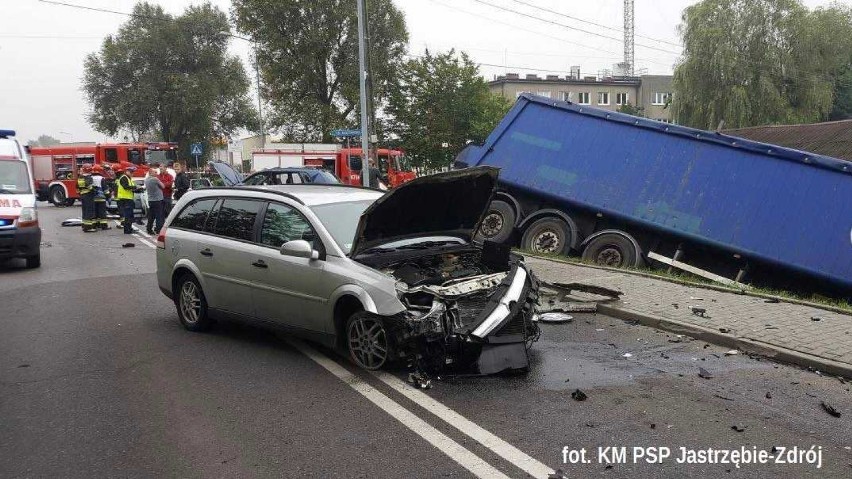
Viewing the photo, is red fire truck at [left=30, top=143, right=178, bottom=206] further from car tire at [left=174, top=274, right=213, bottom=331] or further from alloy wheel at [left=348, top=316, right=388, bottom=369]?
alloy wheel at [left=348, top=316, right=388, bottom=369]

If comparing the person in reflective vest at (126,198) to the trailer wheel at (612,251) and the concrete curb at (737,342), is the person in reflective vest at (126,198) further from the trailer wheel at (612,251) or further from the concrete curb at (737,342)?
the concrete curb at (737,342)

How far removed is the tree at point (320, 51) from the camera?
3859cm

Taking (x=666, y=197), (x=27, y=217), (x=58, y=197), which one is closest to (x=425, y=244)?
(x=666, y=197)

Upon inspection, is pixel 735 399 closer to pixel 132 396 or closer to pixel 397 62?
pixel 132 396

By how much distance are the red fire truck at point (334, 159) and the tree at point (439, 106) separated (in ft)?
28.8

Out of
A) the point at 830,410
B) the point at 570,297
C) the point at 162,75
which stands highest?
the point at 162,75

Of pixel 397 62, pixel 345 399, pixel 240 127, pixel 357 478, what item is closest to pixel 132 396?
pixel 345 399

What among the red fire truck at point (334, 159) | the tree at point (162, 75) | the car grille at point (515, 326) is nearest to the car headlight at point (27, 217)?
the car grille at point (515, 326)

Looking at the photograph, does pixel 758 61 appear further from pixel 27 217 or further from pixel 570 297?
pixel 27 217

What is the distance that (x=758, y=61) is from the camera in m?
35.5

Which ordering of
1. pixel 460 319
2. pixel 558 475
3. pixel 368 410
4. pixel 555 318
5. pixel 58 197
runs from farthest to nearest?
1. pixel 58 197
2. pixel 555 318
3. pixel 460 319
4. pixel 368 410
5. pixel 558 475

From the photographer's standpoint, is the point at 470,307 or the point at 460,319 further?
the point at 470,307

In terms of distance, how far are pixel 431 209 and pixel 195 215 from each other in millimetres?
2728

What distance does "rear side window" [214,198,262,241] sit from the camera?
6414 mm
